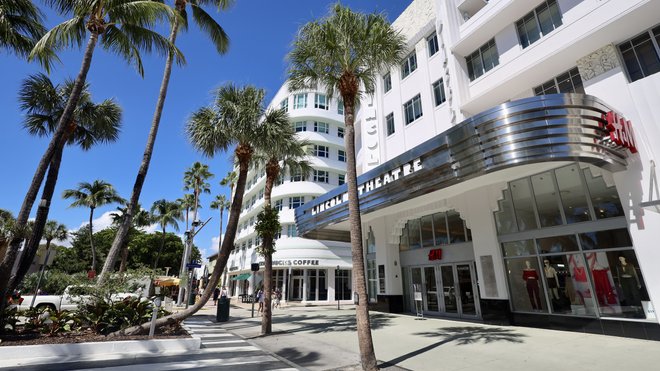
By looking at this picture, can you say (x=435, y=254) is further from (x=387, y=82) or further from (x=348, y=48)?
(x=387, y=82)

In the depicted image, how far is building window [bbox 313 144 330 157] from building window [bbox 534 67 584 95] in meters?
25.3

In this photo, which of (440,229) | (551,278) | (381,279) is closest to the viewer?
(551,278)

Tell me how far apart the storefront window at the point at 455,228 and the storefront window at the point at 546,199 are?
381 centimetres

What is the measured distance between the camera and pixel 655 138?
28.8ft

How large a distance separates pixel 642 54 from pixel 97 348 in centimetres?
1746

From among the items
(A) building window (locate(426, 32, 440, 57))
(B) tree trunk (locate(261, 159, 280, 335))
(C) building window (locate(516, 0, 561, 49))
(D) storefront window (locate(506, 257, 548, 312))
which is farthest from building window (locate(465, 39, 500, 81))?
(B) tree trunk (locate(261, 159, 280, 335))

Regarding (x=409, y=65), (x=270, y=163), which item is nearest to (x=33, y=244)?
(x=270, y=163)

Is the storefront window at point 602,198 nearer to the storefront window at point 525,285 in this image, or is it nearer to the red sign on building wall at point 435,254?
the storefront window at point 525,285

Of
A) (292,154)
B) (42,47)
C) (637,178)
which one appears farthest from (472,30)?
(42,47)

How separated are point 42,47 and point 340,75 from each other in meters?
9.61

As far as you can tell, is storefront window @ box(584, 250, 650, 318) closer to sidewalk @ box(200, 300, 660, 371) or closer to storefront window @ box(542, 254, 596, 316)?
storefront window @ box(542, 254, 596, 316)

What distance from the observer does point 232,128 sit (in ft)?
43.5

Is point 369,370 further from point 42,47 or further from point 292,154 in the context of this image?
point 42,47

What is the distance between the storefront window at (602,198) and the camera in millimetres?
9973
